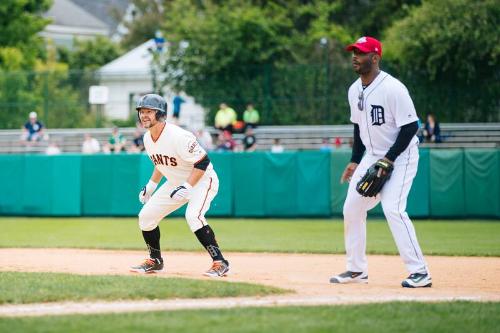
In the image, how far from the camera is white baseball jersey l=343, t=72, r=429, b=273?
8.94 metres

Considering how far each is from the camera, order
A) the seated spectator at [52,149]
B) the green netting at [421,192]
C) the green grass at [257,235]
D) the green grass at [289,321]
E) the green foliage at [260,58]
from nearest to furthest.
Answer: the green grass at [289,321], the green grass at [257,235], the green netting at [421,192], the seated spectator at [52,149], the green foliage at [260,58]

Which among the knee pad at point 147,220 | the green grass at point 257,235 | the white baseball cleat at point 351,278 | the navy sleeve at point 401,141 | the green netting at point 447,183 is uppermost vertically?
the navy sleeve at point 401,141

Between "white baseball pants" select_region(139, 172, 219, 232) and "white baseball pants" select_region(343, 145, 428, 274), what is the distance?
1511 mm

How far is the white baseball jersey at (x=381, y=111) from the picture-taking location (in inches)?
350

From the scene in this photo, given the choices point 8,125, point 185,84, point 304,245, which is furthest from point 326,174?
point 8,125

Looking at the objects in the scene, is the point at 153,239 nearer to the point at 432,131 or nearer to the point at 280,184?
the point at 280,184

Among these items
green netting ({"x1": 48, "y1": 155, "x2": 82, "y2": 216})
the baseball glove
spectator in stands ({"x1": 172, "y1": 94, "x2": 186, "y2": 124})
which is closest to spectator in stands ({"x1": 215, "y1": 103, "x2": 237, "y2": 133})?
spectator in stands ({"x1": 172, "y1": 94, "x2": 186, "y2": 124})

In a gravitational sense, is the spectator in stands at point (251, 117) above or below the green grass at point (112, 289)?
above

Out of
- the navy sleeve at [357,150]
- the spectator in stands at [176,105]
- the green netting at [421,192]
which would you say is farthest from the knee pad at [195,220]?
the spectator in stands at [176,105]

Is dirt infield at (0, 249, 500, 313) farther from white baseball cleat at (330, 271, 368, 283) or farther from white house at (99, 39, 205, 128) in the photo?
white house at (99, 39, 205, 128)

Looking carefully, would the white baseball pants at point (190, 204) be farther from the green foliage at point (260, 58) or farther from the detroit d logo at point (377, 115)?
the green foliage at point (260, 58)

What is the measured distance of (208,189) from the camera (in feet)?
32.7

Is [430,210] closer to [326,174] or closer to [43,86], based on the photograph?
[326,174]

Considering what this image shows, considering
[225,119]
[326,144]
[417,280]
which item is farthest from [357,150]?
[225,119]
